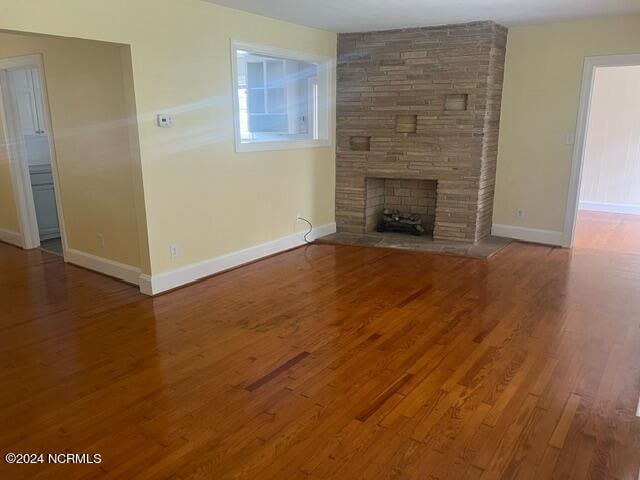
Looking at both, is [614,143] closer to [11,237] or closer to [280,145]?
[280,145]

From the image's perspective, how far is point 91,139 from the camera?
4.21m

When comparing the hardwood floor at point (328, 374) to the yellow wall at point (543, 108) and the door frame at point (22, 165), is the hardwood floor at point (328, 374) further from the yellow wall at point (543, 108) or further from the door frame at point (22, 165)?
the yellow wall at point (543, 108)

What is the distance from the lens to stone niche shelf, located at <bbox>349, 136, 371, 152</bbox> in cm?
583

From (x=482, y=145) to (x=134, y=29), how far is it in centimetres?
349

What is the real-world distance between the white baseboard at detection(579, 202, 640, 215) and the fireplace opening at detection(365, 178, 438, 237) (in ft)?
9.93

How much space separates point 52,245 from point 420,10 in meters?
4.51

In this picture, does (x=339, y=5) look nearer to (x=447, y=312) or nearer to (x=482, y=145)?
(x=482, y=145)

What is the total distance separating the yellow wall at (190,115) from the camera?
3346 millimetres

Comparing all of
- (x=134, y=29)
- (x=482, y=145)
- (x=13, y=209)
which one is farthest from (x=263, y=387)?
(x=13, y=209)

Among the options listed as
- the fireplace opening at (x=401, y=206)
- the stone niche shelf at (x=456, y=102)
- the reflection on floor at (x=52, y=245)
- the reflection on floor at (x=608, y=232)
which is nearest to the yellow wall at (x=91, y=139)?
the reflection on floor at (x=52, y=245)

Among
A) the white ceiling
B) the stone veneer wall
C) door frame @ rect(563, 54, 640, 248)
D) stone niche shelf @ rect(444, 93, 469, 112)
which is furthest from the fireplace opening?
the white ceiling

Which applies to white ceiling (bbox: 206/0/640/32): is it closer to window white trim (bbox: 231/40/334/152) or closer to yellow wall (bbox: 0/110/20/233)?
window white trim (bbox: 231/40/334/152)

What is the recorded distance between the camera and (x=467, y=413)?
2381 millimetres

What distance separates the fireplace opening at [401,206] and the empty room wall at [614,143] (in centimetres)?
244
